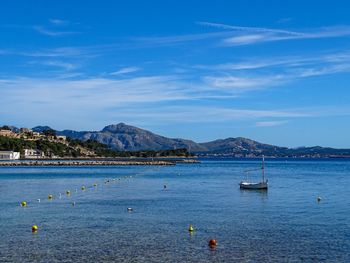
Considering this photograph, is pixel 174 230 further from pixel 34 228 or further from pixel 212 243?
pixel 34 228

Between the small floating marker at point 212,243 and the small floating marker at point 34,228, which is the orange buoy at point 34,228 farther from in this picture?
the small floating marker at point 212,243

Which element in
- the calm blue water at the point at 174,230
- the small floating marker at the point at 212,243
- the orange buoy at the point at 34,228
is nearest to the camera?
the calm blue water at the point at 174,230

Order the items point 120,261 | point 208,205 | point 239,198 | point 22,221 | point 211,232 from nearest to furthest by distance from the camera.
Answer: point 120,261 < point 211,232 < point 22,221 < point 208,205 < point 239,198

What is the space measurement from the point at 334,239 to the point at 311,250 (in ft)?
14.4

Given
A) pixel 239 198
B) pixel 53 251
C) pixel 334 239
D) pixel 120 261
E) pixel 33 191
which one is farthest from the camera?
pixel 33 191

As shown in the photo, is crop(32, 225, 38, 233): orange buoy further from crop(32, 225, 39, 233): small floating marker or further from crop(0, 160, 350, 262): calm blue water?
crop(0, 160, 350, 262): calm blue water

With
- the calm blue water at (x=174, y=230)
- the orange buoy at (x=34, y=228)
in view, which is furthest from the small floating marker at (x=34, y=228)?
the calm blue water at (x=174, y=230)

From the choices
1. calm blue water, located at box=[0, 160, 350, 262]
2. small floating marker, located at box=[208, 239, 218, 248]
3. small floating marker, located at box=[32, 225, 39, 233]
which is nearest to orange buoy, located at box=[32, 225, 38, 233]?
small floating marker, located at box=[32, 225, 39, 233]

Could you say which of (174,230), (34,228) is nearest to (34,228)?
(34,228)

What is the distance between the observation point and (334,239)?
1480 inches

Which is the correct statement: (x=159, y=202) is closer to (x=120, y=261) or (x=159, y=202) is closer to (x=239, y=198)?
(x=239, y=198)

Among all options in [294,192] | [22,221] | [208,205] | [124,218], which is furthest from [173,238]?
[294,192]

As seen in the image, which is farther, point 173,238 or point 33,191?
point 33,191

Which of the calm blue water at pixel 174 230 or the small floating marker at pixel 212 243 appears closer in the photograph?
the calm blue water at pixel 174 230
